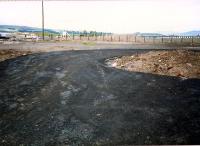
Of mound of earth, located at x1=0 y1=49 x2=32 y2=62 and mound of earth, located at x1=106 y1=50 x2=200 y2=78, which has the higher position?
mound of earth, located at x1=0 y1=49 x2=32 y2=62

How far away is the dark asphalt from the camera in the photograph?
970 centimetres

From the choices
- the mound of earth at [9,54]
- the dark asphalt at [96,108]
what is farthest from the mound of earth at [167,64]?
the mound of earth at [9,54]

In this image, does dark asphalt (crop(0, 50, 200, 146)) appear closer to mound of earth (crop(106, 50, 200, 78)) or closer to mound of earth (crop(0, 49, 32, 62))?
mound of earth (crop(106, 50, 200, 78))

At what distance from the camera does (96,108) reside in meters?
12.3

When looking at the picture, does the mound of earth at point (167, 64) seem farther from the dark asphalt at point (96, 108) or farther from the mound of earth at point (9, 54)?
the mound of earth at point (9, 54)

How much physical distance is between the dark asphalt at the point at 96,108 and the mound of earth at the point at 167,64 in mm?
1364

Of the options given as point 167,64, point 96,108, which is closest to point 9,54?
point 167,64

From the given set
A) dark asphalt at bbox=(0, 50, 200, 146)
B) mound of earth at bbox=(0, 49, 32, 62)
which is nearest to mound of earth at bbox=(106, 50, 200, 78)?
dark asphalt at bbox=(0, 50, 200, 146)

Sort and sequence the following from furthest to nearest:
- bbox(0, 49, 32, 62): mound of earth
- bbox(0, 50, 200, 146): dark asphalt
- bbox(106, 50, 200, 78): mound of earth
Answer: bbox(0, 49, 32, 62): mound of earth
bbox(106, 50, 200, 78): mound of earth
bbox(0, 50, 200, 146): dark asphalt

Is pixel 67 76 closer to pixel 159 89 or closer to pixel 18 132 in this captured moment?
pixel 159 89

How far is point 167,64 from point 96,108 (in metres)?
9.31

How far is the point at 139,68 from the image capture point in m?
19.8

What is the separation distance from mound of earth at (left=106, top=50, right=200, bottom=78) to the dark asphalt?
1364 mm

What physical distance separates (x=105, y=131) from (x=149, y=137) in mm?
1540
